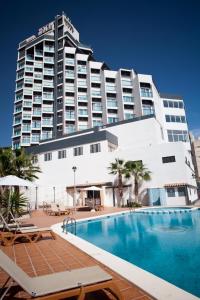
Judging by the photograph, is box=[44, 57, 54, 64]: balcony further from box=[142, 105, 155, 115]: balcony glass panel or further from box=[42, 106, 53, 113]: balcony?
box=[142, 105, 155, 115]: balcony glass panel

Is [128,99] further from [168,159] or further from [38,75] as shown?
[168,159]

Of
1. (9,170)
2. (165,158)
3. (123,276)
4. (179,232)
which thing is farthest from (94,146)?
(123,276)

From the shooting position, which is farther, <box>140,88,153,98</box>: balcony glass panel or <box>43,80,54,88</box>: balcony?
<box>43,80,54,88</box>: balcony

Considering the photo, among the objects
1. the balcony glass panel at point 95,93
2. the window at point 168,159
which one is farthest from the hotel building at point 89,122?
the balcony glass panel at point 95,93

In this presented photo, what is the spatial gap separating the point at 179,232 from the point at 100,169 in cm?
1917

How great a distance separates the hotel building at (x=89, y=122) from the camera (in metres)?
26.7

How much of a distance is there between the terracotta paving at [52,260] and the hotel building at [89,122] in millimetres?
18309

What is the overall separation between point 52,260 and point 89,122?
47.6m

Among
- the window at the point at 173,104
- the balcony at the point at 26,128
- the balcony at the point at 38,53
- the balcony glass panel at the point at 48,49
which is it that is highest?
the balcony glass panel at the point at 48,49

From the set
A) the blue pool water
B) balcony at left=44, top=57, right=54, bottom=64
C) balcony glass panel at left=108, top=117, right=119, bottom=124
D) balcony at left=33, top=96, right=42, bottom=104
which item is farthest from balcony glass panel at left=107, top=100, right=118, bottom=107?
the blue pool water

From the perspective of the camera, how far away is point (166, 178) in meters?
25.8

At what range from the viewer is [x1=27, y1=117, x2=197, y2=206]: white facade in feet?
83.5

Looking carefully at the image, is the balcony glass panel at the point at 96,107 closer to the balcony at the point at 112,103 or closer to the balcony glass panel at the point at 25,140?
the balcony at the point at 112,103

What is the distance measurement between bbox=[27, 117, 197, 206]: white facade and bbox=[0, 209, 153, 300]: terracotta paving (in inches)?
782
